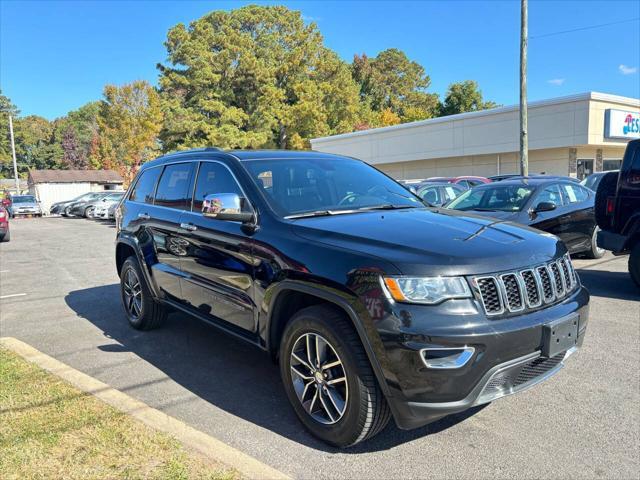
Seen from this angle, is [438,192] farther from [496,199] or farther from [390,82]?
[390,82]

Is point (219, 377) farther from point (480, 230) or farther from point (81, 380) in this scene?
point (480, 230)

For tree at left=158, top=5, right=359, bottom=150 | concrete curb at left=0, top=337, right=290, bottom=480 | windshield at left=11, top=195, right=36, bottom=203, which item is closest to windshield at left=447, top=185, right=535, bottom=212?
concrete curb at left=0, top=337, right=290, bottom=480

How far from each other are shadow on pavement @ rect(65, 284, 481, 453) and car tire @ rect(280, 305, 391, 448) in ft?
0.58

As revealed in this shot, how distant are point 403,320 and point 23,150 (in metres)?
102

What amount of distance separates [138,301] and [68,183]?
2208 inches

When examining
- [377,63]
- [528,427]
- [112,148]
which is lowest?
[528,427]

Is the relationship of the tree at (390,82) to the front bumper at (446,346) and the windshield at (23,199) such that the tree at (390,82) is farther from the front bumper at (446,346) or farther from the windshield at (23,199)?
the front bumper at (446,346)

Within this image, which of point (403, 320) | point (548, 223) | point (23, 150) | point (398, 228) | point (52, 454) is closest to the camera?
point (403, 320)

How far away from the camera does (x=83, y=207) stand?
32.5 meters

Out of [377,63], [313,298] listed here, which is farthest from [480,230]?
[377,63]

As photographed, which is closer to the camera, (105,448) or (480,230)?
(105,448)

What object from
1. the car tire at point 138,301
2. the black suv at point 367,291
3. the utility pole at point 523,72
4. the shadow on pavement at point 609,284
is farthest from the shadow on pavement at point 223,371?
the utility pole at point 523,72

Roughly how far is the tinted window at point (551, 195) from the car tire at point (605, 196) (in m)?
1.20

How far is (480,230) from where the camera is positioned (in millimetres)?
3393
